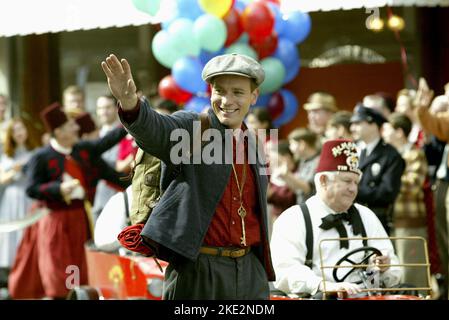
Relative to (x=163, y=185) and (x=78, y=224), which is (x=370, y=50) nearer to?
(x=78, y=224)

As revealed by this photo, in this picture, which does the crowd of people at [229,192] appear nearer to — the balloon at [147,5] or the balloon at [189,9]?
the balloon at [189,9]

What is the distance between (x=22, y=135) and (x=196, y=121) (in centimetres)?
740

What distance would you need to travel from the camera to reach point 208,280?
5609mm

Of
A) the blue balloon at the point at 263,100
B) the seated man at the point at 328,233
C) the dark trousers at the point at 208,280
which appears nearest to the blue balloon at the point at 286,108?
the blue balloon at the point at 263,100

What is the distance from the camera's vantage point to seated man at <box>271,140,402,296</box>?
6703 millimetres

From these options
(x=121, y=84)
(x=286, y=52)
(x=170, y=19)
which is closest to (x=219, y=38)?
(x=170, y=19)

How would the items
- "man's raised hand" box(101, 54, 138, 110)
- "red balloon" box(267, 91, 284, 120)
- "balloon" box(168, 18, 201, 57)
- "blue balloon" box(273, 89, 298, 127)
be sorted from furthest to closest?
"blue balloon" box(273, 89, 298, 127) → "red balloon" box(267, 91, 284, 120) → "balloon" box(168, 18, 201, 57) → "man's raised hand" box(101, 54, 138, 110)

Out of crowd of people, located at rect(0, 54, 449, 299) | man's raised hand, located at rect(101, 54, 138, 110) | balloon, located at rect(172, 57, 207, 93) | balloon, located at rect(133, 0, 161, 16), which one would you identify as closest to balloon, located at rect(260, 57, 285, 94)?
crowd of people, located at rect(0, 54, 449, 299)

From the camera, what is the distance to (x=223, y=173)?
564 centimetres

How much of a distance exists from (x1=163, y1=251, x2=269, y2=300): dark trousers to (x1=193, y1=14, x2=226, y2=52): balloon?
5.24 metres

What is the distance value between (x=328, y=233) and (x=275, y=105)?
4.94 meters

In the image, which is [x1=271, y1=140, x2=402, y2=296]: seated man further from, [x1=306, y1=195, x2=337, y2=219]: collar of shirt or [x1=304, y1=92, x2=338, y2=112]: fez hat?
[x1=304, y1=92, x2=338, y2=112]: fez hat

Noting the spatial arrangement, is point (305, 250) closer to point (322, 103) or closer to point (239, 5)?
point (322, 103)

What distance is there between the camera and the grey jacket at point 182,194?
5434 mm
